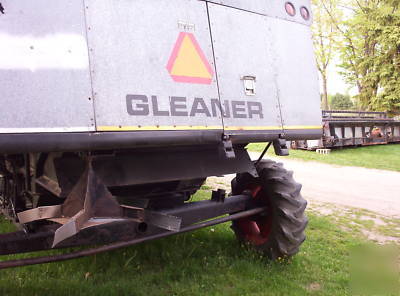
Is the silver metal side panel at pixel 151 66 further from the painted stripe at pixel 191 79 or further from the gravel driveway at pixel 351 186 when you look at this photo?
the gravel driveway at pixel 351 186

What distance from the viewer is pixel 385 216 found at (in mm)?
7160

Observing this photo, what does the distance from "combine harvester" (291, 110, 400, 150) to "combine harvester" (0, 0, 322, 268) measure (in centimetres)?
1400

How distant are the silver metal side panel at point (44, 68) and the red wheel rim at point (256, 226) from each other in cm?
244

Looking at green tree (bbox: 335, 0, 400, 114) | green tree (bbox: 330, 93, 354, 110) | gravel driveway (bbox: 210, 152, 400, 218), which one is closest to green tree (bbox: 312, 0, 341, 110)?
green tree (bbox: 335, 0, 400, 114)

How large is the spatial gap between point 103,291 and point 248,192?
76.1 inches

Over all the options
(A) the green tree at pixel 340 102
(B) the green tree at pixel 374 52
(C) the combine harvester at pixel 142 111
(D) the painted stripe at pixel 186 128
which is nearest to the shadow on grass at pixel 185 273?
(C) the combine harvester at pixel 142 111

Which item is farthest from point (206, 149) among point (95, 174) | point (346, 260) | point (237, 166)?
point (346, 260)

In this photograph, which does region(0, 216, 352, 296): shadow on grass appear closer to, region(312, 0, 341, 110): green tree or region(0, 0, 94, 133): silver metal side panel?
region(0, 0, 94, 133): silver metal side panel

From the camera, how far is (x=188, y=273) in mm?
4172

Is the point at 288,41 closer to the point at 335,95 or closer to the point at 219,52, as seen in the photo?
the point at 219,52

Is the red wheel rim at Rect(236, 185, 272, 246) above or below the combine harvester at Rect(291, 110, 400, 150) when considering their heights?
below

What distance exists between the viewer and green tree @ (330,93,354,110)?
6116 cm

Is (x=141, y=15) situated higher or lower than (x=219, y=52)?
higher

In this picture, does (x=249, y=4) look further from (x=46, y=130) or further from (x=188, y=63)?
(x=46, y=130)
